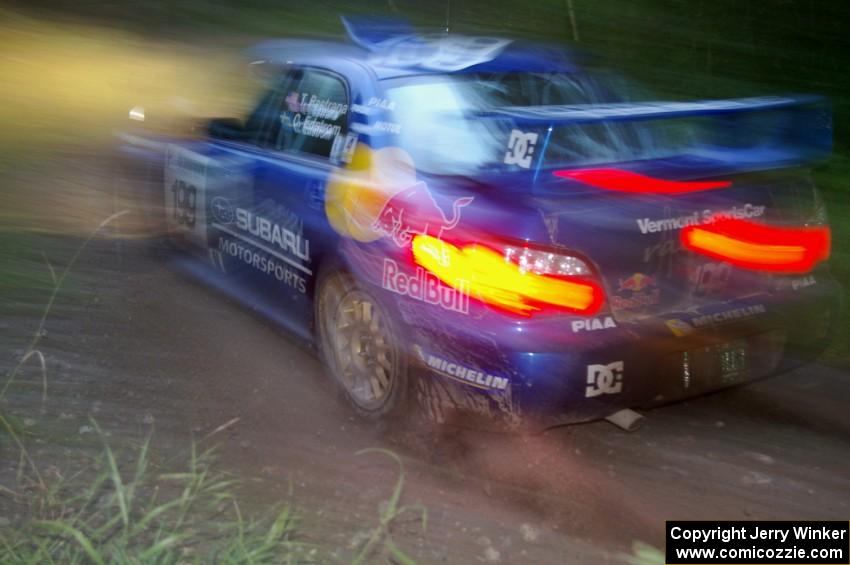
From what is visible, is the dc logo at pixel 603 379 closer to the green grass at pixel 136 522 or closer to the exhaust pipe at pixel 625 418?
the exhaust pipe at pixel 625 418

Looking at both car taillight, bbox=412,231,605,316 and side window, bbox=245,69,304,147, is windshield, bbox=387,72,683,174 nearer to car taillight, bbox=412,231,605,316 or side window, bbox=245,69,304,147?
car taillight, bbox=412,231,605,316

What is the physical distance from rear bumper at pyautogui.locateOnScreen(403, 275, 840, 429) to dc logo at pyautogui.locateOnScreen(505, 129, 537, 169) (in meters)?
0.56

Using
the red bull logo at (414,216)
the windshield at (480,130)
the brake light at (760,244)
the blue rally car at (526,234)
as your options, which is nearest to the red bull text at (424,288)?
the blue rally car at (526,234)

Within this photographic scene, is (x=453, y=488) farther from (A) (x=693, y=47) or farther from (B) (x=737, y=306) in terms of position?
(A) (x=693, y=47)

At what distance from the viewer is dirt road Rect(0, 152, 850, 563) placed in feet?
12.3

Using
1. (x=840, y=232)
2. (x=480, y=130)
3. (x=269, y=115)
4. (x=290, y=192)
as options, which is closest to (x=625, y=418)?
(x=480, y=130)

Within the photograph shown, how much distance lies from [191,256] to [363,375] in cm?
171

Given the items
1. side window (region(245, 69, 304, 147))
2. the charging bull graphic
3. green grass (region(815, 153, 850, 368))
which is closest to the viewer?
the charging bull graphic

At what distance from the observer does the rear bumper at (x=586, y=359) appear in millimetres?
3738

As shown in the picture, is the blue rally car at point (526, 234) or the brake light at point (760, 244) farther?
the brake light at point (760, 244)

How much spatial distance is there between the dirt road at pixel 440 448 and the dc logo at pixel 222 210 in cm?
46

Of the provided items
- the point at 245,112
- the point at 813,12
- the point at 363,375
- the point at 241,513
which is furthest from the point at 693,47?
the point at 241,513

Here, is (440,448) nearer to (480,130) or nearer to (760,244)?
(480,130)

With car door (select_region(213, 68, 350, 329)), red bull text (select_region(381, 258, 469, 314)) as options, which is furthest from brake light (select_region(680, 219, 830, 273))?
car door (select_region(213, 68, 350, 329))
